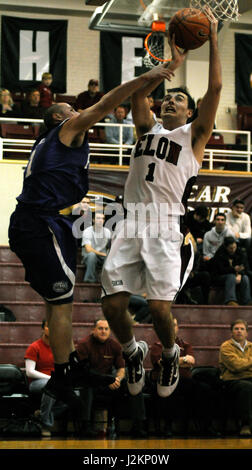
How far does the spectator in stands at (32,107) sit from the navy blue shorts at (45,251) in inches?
455

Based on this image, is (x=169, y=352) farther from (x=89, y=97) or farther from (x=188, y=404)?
(x=89, y=97)

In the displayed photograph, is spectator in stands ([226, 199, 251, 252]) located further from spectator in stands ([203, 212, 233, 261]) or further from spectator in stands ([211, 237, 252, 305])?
spectator in stands ([211, 237, 252, 305])

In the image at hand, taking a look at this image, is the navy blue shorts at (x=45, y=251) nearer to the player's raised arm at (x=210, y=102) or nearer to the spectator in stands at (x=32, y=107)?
the player's raised arm at (x=210, y=102)

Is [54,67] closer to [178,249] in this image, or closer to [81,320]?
[81,320]

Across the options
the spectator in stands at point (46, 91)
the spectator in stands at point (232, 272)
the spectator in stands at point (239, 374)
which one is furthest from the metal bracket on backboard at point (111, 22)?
the spectator in stands at point (239, 374)

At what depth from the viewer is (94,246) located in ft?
45.4

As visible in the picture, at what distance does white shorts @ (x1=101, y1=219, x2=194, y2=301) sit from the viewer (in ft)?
20.6

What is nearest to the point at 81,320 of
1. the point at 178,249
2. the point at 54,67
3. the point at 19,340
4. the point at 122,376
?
the point at 19,340

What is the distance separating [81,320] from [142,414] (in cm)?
308

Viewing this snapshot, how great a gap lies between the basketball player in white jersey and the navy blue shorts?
1.12ft

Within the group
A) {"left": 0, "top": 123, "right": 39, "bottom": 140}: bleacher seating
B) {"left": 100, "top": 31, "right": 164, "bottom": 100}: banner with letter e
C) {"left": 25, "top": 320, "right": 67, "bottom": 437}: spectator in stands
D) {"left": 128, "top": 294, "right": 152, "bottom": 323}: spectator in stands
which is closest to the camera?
{"left": 25, "top": 320, "right": 67, "bottom": 437}: spectator in stands

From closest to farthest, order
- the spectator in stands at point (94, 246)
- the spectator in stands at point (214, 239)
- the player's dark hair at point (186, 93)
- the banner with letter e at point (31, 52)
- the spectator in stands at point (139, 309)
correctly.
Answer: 1. the player's dark hair at point (186, 93)
2. the spectator in stands at point (139, 309)
3. the spectator in stands at point (94, 246)
4. the spectator in stands at point (214, 239)
5. the banner with letter e at point (31, 52)

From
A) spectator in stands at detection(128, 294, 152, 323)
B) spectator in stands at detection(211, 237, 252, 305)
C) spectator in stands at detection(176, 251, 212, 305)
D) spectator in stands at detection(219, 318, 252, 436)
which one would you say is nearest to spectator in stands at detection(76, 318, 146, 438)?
spectator in stands at detection(219, 318, 252, 436)

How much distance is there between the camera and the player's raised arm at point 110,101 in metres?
5.91
